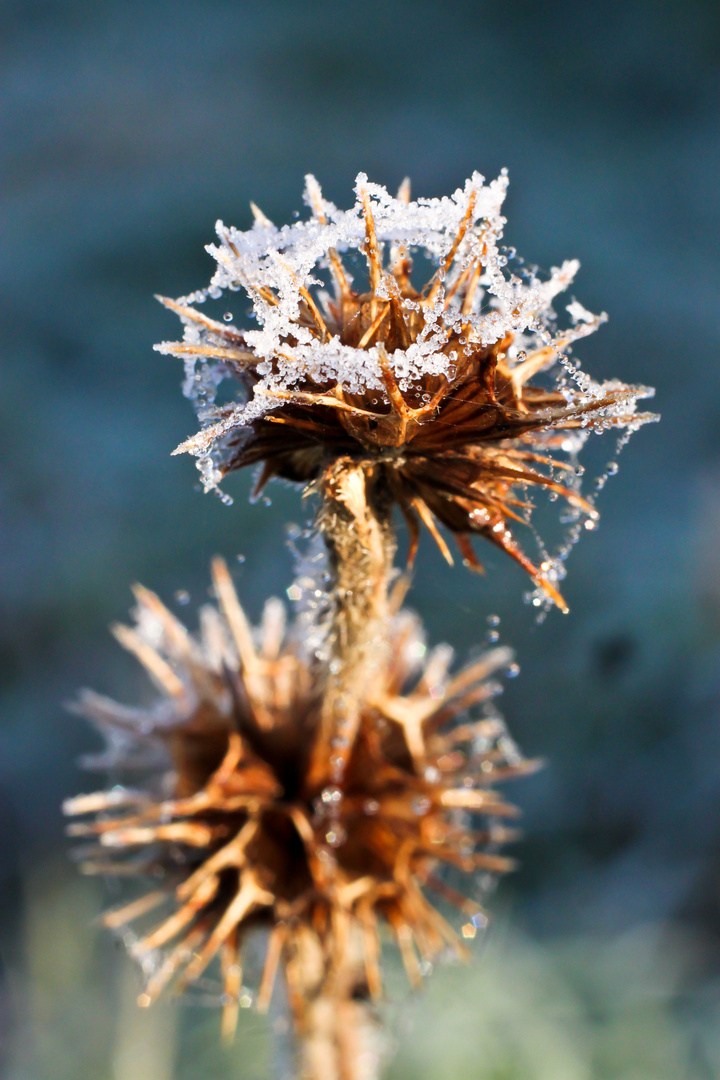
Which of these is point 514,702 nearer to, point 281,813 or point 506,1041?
point 506,1041

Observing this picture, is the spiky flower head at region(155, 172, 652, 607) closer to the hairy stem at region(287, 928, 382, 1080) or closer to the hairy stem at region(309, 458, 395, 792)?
the hairy stem at region(309, 458, 395, 792)

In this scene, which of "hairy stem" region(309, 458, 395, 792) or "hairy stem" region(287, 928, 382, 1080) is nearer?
"hairy stem" region(309, 458, 395, 792)

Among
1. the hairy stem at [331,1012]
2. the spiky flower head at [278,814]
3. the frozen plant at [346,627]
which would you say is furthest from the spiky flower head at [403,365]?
the hairy stem at [331,1012]

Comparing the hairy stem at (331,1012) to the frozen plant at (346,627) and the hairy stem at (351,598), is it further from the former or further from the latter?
the hairy stem at (351,598)

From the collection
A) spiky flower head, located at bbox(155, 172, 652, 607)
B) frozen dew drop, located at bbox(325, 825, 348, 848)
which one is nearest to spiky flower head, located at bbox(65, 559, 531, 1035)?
frozen dew drop, located at bbox(325, 825, 348, 848)

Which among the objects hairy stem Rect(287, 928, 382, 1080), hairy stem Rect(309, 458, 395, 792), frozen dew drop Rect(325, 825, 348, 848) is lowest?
hairy stem Rect(287, 928, 382, 1080)

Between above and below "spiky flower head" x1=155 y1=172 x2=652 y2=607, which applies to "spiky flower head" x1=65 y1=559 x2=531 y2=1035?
below
